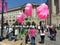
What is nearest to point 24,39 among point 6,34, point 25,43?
point 25,43

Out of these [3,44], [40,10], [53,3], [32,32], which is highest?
[53,3]

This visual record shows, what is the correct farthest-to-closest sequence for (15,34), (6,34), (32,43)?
(6,34) → (15,34) → (32,43)

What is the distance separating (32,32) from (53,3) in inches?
2951

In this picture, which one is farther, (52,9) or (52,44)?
(52,9)

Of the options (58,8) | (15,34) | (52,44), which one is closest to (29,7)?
(52,44)

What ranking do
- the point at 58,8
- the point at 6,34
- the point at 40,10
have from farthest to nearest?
the point at 58,8
the point at 6,34
the point at 40,10

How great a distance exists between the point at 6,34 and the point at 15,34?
2432 millimetres

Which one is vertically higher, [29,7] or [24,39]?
[29,7]

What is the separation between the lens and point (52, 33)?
19.9 meters

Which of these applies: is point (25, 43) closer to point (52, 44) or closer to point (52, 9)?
point (52, 44)

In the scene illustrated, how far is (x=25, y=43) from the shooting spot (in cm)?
A: 1464

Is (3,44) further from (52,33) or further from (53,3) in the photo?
(53,3)

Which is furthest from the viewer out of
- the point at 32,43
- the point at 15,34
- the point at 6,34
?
the point at 6,34

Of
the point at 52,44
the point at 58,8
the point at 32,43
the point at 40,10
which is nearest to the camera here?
the point at 40,10
